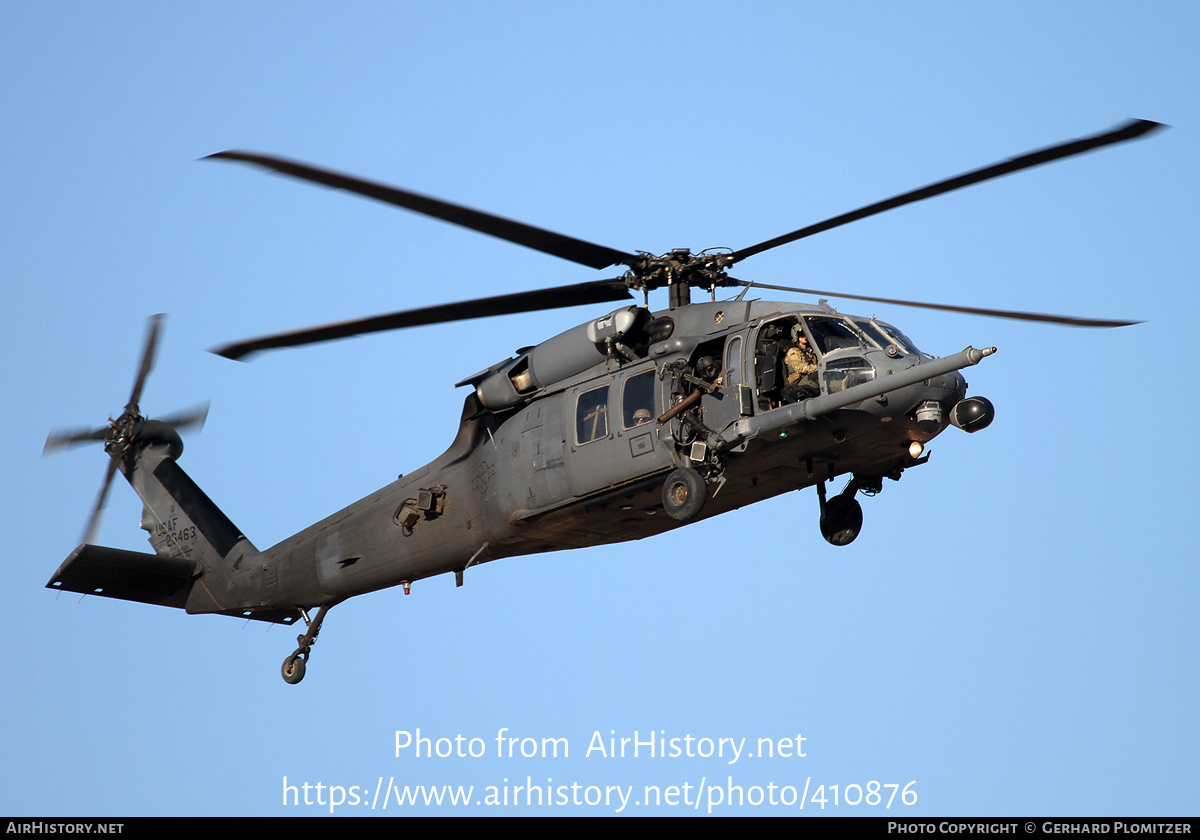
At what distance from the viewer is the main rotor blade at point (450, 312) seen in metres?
16.7

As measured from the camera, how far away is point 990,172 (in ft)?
49.5

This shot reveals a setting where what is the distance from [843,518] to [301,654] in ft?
31.6

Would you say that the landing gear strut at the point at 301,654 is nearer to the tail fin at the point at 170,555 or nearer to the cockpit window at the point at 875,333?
the tail fin at the point at 170,555

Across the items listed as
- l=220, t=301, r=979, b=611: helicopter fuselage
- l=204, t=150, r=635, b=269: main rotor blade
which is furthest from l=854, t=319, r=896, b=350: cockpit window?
l=204, t=150, r=635, b=269: main rotor blade

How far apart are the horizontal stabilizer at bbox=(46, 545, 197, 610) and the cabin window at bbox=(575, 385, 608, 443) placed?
28.3 feet

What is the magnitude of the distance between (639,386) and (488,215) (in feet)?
11.4

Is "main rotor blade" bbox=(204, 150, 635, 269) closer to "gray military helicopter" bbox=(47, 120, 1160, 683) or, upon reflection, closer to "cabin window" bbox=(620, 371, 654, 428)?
"gray military helicopter" bbox=(47, 120, 1160, 683)

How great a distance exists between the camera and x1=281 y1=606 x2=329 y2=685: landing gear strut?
22.6 meters

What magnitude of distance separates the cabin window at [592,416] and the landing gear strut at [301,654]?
6.69 metres
